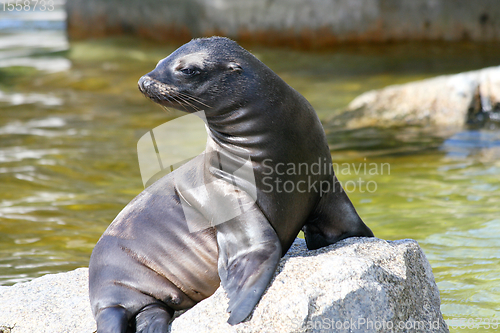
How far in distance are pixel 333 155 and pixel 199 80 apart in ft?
17.6

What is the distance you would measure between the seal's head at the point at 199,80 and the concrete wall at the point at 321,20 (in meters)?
12.5

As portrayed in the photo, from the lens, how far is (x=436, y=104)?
32.2 ft

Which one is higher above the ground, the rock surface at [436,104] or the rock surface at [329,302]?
the rock surface at [329,302]

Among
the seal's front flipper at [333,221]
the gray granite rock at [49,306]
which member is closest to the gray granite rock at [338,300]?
the seal's front flipper at [333,221]

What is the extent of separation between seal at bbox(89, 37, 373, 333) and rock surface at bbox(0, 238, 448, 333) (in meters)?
0.14

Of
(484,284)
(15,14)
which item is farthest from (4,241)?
(15,14)

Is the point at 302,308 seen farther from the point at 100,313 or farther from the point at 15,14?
the point at 15,14

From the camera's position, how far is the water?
5.46 metres

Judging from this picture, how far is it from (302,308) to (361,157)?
5.62 meters

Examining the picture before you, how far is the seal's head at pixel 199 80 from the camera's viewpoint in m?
3.27

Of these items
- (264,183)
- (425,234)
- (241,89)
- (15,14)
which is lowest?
(15,14)

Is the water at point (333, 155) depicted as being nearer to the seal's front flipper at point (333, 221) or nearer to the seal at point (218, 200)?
the seal's front flipper at point (333, 221)

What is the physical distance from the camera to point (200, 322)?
10.1 ft

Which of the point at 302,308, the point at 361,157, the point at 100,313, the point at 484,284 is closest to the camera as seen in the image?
the point at 302,308
